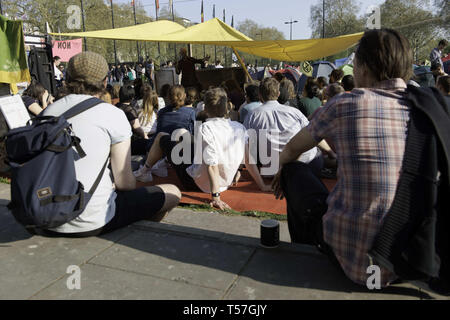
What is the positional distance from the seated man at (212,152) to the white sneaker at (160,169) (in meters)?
0.38

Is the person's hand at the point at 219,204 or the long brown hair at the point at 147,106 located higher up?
the long brown hair at the point at 147,106

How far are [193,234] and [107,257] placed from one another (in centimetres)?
65

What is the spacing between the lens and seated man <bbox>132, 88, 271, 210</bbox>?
433 cm

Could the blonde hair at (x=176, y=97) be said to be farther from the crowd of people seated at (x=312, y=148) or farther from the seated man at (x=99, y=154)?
the seated man at (x=99, y=154)

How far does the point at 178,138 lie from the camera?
4.86m

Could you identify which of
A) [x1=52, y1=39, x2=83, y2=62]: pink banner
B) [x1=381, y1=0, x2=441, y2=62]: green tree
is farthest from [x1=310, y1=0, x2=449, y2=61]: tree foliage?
[x1=52, y1=39, x2=83, y2=62]: pink banner

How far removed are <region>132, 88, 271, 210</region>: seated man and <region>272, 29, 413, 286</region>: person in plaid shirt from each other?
2192 mm

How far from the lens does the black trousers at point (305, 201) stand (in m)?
2.27

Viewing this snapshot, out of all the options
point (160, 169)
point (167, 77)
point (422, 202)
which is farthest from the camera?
point (167, 77)

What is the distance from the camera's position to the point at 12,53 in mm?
6273

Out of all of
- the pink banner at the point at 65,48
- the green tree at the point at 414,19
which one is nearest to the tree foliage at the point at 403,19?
the green tree at the point at 414,19

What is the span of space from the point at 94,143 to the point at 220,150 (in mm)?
2025

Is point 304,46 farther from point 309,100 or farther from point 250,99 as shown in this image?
point 250,99

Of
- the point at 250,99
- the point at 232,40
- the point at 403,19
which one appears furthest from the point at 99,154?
the point at 403,19
